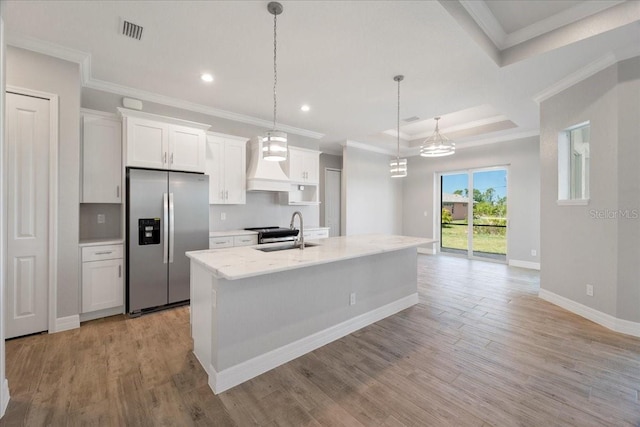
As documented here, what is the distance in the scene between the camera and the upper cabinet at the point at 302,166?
205 inches

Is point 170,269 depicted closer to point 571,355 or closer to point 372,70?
point 372,70

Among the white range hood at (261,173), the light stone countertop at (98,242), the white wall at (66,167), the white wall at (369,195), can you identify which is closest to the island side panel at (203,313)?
the light stone countertop at (98,242)

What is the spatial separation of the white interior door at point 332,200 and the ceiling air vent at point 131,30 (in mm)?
5091

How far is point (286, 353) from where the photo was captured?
230cm

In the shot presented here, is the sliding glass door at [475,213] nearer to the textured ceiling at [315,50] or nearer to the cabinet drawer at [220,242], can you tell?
the textured ceiling at [315,50]

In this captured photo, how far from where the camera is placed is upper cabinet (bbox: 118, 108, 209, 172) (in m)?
3.34

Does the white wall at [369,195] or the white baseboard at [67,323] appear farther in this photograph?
the white wall at [369,195]

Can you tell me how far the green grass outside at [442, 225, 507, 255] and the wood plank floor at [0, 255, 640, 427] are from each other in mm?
3726

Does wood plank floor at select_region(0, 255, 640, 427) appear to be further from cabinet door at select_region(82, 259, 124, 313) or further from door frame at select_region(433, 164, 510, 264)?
door frame at select_region(433, 164, 510, 264)

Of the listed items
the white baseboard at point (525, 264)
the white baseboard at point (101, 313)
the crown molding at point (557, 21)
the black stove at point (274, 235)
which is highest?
the crown molding at point (557, 21)

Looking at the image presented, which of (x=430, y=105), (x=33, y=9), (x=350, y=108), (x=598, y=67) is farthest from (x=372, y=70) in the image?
(x=33, y=9)

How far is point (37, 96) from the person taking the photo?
2.74 m

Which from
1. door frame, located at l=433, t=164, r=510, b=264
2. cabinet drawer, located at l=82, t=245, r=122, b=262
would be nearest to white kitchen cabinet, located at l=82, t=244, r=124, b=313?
cabinet drawer, located at l=82, t=245, r=122, b=262

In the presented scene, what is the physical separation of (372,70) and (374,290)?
2592 millimetres
